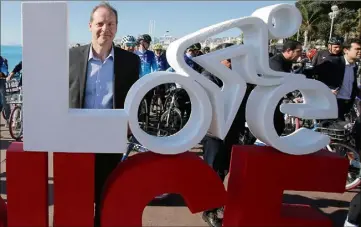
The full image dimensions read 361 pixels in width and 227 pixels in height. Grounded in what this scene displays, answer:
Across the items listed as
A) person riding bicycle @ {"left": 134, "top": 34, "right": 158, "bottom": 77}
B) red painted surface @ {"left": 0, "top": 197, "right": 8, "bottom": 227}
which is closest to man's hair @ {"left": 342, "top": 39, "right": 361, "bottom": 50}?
person riding bicycle @ {"left": 134, "top": 34, "right": 158, "bottom": 77}

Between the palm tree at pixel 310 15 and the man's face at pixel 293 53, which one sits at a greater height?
the palm tree at pixel 310 15

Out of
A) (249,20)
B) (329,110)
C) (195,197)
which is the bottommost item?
(195,197)

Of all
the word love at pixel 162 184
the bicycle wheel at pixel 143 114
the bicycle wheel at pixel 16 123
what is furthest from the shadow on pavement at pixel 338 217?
the bicycle wheel at pixel 16 123

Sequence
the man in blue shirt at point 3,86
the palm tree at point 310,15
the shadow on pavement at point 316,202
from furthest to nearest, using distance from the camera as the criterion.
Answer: the palm tree at point 310,15 < the man in blue shirt at point 3,86 < the shadow on pavement at point 316,202

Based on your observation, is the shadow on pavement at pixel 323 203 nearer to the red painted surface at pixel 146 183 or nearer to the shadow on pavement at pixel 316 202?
the shadow on pavement at pixel 316 202

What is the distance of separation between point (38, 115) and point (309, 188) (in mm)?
1856

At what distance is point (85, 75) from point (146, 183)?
33.0 inches

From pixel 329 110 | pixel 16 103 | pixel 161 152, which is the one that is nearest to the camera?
pixel 161 152

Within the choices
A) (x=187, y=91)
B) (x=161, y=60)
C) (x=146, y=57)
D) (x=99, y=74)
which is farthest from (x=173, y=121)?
(x=187, y=91)

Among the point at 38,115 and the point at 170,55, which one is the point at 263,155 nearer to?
the point at 170,55

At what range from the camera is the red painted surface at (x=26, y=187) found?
223 centimetres

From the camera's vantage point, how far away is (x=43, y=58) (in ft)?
6.89

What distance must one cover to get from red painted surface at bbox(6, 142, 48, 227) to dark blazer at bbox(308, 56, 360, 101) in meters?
3.79

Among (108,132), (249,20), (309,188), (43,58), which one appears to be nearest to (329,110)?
(309,188)
